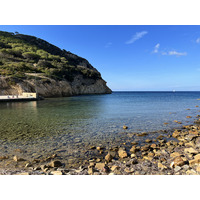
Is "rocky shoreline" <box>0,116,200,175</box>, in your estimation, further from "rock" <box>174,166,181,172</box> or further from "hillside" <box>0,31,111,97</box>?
"hillside" <box>0,31,111,97</box>

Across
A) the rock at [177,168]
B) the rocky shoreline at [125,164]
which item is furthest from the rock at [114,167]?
the rock at [177,168]

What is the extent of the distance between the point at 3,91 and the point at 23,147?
4549 cm

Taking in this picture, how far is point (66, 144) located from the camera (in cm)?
766

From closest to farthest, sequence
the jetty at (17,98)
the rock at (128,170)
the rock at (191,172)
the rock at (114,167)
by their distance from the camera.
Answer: the rock at (191,172) → the rock at (128,170) → the rock at (114,167) → the jetty at (17,98)

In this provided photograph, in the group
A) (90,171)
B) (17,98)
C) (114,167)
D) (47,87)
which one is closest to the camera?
(90,171)

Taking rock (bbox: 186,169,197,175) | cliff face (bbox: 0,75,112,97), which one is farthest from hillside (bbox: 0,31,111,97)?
rock (bbox: 186,169,197,175)

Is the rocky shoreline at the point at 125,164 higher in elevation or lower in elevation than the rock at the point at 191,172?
lower

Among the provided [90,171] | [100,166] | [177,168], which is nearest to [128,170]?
[100,166]

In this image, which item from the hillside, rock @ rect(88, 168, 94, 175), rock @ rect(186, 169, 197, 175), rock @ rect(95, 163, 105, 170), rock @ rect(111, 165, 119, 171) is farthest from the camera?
the hillside

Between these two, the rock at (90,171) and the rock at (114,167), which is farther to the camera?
the rock at (114,167)

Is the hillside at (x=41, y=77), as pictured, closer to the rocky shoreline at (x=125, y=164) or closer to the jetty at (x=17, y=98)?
the jetty at (x=17, y=98)

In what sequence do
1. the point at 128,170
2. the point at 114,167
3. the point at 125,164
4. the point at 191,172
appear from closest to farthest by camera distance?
the point at 191,172
the point at 128,170
the point at 114,167
the point at 125,164

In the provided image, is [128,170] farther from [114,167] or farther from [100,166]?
[100,166]

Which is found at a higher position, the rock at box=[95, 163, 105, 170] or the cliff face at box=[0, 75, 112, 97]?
the cliff face at box=[0, 75, 112, 97]
